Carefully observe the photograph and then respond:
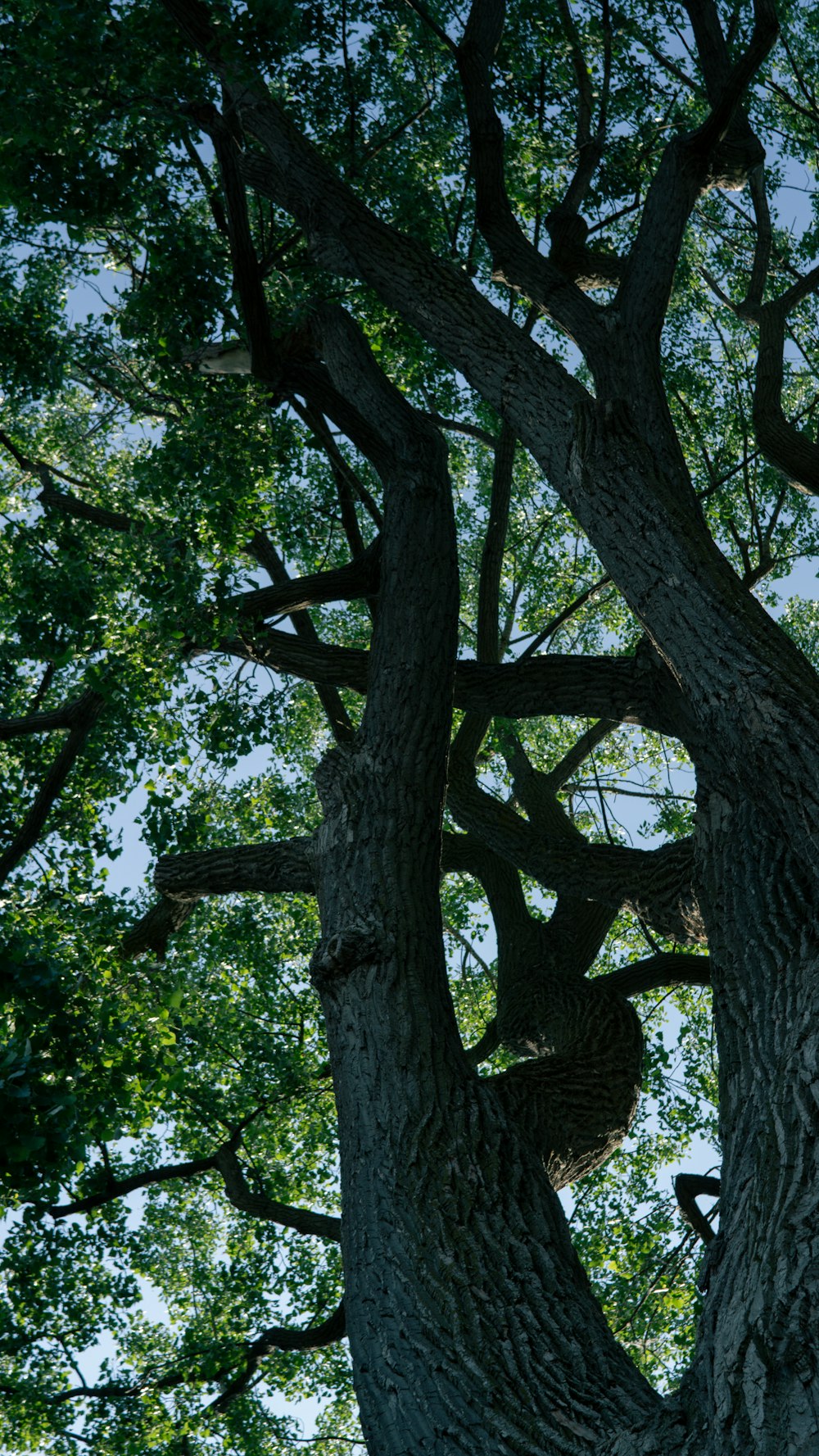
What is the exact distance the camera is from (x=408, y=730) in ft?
16.1

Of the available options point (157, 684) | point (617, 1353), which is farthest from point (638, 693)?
point (617, 1353)

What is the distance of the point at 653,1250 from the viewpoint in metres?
9.02

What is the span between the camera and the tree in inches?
129

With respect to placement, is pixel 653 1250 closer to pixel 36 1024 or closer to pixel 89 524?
pixel 36 1024

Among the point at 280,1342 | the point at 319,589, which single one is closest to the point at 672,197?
the point at 319,589

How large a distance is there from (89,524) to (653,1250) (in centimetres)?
769

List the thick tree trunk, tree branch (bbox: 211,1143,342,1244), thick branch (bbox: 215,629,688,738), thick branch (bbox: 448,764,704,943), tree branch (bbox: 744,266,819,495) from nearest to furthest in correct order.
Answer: the thick tree trunk, thick branch (bbox: 448,764,704,943), thick branch (bbox: 215,629,688,738), tree branch (bbox: 744,266,819,495), tree branch (bbox: 211,1143,342,1244)

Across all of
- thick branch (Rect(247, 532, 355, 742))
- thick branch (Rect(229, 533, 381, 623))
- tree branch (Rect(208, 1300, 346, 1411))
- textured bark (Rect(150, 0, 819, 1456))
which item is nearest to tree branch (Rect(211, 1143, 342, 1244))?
tree branch (Rect(208, 1300, 346, 1411))

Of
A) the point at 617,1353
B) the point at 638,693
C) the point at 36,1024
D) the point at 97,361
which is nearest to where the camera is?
the point at 617,1353

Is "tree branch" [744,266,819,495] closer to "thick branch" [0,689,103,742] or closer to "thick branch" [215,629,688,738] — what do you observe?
"thick branch" [215,629,688,738]

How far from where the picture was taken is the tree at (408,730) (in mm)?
3271

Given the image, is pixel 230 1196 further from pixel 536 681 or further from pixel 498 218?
pixel 498 218

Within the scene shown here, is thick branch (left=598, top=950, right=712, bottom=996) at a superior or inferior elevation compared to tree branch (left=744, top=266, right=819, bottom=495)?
inferior

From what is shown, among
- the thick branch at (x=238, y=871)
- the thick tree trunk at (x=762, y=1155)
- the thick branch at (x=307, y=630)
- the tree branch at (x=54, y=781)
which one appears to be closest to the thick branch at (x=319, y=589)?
the tree branch at (x=54, y=781)
